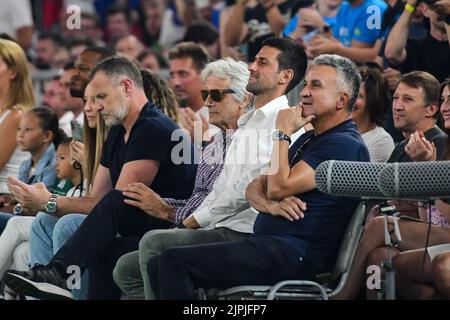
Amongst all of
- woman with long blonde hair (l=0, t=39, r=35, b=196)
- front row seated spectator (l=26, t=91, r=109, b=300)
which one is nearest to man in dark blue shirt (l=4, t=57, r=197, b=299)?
front row seated spectator (l=26, t=91, r=109, b=300)

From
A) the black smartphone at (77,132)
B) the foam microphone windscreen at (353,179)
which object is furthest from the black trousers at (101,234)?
the foam microphone windscreen at (353,179)

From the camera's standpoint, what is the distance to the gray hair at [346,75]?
6297 mm

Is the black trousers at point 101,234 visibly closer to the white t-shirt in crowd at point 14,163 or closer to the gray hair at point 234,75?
the gray hair at point 234,75

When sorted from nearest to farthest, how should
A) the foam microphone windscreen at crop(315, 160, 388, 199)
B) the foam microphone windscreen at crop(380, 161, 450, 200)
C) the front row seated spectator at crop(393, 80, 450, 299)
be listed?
the foam microphone windscreen at crop(380, 161, 450, 200), the foam microphone windscreen at crop(315, 160, 388, 199), the front row seated spectator at crop(393, 80, 450, 299)

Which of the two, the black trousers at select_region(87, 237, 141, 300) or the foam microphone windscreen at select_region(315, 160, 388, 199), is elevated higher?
the foam microphone windscreen at select_region(315, 160, 388, 199)

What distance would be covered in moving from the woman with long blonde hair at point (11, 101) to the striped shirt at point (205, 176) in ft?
7.39

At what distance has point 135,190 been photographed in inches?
275

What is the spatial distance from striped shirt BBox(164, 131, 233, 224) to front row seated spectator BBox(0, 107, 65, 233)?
1.84 meters

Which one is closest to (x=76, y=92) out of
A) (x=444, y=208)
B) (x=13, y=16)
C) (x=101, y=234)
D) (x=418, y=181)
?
(x=101, y=234)

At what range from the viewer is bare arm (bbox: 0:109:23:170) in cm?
907

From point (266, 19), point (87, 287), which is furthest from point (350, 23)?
point (87, 287)

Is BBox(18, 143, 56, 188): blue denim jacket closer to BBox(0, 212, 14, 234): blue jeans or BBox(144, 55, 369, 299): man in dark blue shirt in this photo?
BBox(0, 212, 14, 234): blue jeans

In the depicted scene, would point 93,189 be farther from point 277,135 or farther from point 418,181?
point 418,181

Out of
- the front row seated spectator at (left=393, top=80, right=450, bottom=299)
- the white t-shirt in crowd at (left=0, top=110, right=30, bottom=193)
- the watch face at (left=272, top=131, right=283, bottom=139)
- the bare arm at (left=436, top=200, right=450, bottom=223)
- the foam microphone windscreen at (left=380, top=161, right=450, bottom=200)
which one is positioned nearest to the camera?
the foam microphone windscreen at (left=380, top=161, right=450, bottom=200)
